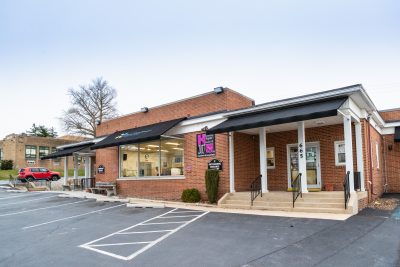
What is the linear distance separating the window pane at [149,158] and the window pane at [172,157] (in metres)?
0.44

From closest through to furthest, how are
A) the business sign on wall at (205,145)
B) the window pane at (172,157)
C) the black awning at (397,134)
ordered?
1. the business sign on wall at (205,145)
2. the black awning at (397,134)
3. the window pane at (172,157)

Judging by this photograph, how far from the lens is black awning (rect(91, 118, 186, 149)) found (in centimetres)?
1526

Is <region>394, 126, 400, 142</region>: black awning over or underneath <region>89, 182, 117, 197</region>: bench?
over

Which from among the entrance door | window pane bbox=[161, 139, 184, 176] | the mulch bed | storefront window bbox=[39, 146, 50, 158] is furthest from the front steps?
storefront window bbox=[39, 146, 50, 158]

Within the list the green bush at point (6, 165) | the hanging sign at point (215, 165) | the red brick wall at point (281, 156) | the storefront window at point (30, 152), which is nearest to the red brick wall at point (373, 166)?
the red brick wall at point (281, 156)

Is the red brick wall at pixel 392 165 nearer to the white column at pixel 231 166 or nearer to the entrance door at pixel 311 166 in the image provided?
the entrance door at pixel 311 166

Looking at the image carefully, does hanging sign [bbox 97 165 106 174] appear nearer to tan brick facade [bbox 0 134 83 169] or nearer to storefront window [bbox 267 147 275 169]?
storefront window [bbox 267 147 275 169]

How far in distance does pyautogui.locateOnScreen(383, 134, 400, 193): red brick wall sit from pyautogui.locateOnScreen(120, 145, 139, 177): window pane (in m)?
14.2

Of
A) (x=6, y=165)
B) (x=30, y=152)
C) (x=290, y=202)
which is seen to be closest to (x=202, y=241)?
(x=290, y=202)

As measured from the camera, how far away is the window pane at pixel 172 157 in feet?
52.6

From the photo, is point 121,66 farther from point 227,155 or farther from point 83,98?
point 83,98

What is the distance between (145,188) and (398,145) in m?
14.1

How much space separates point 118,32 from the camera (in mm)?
19578

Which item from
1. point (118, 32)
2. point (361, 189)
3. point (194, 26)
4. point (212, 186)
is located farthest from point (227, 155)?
point (118, 32)
